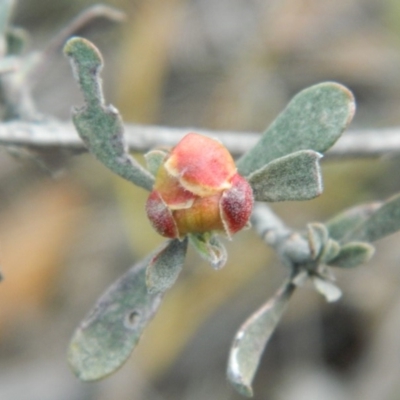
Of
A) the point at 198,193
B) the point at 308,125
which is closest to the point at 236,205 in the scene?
the point at 198,193

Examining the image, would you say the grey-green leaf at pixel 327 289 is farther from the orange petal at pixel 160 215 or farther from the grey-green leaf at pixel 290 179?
the orange petal at pixel 160 215

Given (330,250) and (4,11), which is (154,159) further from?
(4,11)

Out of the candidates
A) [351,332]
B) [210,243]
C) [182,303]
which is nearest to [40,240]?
[182,303]

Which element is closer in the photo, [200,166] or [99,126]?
[200,166]

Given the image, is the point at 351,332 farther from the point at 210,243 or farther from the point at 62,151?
the point at 210,243

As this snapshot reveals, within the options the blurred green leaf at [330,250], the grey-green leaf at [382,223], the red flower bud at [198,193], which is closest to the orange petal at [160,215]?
the red flower bud at [198,193]

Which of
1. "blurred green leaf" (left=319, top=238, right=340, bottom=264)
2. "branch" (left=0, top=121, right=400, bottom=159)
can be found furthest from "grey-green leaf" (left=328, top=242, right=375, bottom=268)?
"branch" (left=0, top=121, right=400, bottom=159)
